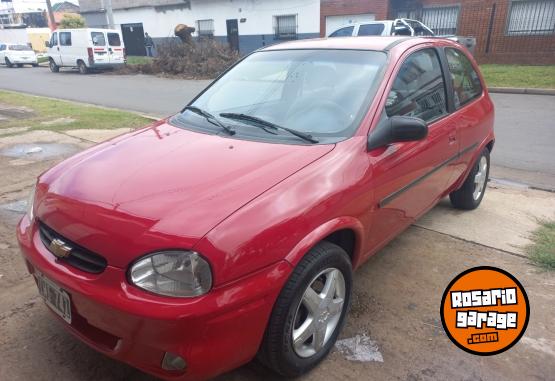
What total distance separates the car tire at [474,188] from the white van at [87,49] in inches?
820

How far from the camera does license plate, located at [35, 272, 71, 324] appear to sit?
2.05 metres

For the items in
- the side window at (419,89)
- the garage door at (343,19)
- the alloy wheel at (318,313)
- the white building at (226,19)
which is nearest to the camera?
the alloy wheel at (318,313)

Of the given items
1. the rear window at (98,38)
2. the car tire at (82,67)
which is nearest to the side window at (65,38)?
the car tire at (82,67)

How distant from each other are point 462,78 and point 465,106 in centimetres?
30

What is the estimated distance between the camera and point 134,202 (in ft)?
6.66

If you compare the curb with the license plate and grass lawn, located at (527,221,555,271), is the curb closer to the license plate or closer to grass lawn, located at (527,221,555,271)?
grass lawn, located at (527,221,555,271)

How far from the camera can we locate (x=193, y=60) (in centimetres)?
1958

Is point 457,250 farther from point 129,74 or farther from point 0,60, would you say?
point 0,60

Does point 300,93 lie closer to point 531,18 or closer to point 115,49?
point 531,18

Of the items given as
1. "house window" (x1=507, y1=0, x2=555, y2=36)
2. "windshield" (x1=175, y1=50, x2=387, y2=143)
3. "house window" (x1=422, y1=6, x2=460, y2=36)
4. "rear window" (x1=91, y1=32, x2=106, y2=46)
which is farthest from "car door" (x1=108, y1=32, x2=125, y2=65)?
"windshield" (x1=175, y1=50, x2=387, y2=143)

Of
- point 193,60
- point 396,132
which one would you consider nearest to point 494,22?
→ point 193,60

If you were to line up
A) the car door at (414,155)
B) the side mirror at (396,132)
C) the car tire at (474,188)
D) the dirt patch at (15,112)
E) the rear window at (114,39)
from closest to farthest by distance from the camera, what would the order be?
the side mirror at (396,132) < the car door at (414,155) < the car tire at (474,188) < the dirt patch at (15,112) < the rear window at (114,39)

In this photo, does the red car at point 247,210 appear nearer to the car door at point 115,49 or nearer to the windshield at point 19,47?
the car door at point 115,49

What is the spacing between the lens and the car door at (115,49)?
21906mm
